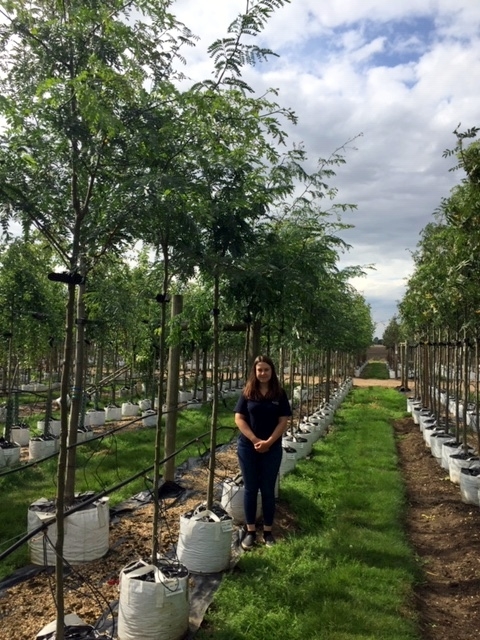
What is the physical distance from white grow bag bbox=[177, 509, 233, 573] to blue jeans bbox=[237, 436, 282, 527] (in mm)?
602

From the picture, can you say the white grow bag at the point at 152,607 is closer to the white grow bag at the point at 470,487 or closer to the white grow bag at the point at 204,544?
the white grow bag at the point at 204,544

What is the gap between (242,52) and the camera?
3760mm

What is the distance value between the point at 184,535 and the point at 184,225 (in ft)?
8.40

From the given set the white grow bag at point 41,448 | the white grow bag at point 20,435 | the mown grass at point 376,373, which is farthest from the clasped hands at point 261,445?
the mown grass at point 376,373

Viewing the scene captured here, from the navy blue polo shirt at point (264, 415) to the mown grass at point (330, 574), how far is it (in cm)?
105

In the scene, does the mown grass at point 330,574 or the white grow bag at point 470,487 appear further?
the white grow bag at point 470,487

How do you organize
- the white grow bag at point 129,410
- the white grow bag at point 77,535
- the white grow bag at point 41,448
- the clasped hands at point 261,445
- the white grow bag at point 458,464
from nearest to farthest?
the white grow bag at point 77,535
the clasped hands at point 261,445
the white grow bag at point 458,464
the white grow bag at point 41,448
the white grow bag at point 129,410

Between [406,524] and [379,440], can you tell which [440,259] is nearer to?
[406,524]

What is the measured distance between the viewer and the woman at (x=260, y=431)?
5.17 m

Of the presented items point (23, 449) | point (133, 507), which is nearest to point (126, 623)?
point (133, 507)

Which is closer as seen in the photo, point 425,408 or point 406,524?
point 406,524

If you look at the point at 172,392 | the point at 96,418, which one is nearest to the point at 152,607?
the point at 172,392

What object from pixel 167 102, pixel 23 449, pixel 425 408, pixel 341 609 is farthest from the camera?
pixel 425 408

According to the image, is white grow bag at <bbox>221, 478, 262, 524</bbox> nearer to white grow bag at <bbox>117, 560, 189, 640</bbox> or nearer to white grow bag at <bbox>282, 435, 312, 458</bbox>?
white grow bag at <bbox>117, 560, 189, 640</bbox>
